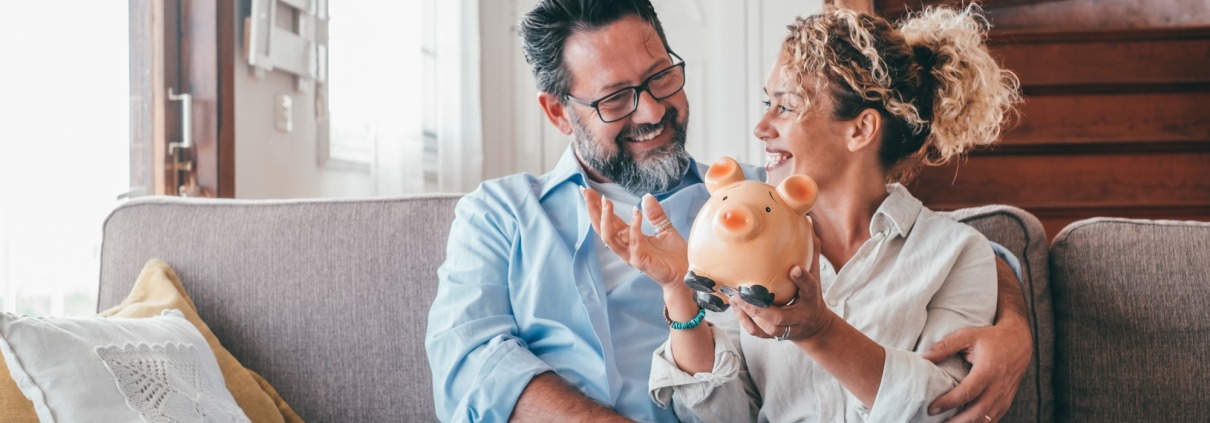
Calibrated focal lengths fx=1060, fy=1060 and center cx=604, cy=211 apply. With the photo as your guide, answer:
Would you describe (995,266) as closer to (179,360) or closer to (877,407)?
(877,407)

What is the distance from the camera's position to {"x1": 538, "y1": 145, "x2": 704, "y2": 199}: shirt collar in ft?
5.41

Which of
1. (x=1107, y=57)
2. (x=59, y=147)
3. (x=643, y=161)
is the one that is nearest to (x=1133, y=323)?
(x=643, y=161)

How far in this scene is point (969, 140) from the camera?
1.43m

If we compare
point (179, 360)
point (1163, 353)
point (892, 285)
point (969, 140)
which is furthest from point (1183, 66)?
point (179, 360)

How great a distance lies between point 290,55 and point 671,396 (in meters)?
2.03

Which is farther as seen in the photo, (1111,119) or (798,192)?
(1111,119)

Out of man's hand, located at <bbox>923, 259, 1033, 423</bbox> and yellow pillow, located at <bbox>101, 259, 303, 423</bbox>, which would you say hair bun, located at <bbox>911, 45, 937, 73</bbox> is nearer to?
man's hand, located at <bbox>923, 259, 1033, 423</bbox>

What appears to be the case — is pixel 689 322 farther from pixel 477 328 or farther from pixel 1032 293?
pixel 1032 293

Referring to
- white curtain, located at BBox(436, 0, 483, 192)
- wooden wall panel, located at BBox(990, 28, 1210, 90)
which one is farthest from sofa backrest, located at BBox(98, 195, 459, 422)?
wooden wall panel, located at BBox(990, 28, 1210, 90)

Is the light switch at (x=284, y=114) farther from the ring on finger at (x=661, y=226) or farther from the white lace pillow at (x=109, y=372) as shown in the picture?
the ring on finger at (x=661, y=226)

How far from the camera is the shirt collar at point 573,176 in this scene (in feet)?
5.41

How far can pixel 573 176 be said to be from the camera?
5.43 feet

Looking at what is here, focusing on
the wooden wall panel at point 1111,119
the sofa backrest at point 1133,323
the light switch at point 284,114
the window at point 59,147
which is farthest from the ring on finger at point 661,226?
the wooden wall panel at point 1111,119

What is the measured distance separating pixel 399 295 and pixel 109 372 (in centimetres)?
55
